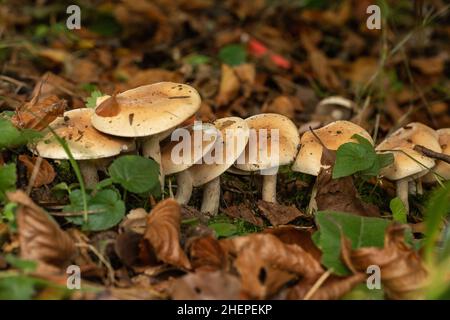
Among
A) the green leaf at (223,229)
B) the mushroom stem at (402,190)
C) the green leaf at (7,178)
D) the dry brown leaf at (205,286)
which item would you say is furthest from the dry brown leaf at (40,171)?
the mushroom stem at (402,190)

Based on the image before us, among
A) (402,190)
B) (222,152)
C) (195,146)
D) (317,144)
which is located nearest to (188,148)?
(195,146)

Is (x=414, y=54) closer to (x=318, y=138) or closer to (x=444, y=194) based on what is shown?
(x=318, y=138)

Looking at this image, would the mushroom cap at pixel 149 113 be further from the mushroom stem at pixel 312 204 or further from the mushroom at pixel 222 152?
the mushroom stem at pixel 312 204

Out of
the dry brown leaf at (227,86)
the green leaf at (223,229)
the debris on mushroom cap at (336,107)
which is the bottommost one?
the green leaf at (223,229)

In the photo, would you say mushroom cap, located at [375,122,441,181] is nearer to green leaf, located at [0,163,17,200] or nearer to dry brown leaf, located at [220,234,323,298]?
dry brown leaf, located at [220,234,323,298]

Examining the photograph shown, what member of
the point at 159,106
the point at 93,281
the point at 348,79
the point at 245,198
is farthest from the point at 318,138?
the point at 348,79

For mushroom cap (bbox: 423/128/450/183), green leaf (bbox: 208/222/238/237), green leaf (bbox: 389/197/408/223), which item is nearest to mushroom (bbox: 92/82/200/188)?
green leaf (bbox: 208/222/238/237)
